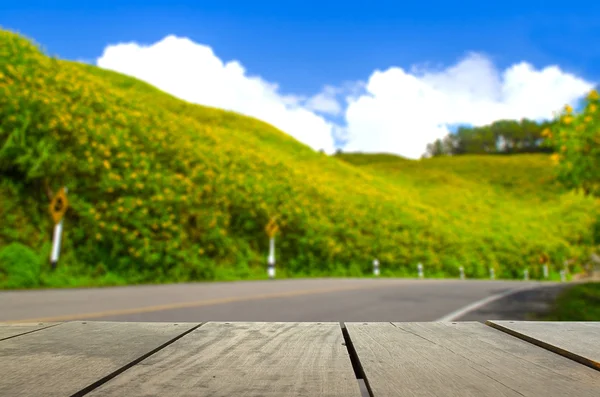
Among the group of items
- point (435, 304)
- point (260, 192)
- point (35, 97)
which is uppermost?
point (35, 97)

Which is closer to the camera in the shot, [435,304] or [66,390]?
[66,390]

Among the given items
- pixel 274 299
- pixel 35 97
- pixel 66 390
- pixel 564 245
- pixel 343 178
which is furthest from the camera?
pixel 564 245

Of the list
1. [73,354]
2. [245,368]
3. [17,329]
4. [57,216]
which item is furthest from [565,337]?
[57,216]

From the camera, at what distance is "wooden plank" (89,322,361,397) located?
4.21ft

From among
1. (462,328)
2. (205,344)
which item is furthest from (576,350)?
(205,344)

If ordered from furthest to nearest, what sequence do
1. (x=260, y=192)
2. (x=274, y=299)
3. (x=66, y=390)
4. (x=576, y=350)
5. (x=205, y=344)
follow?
(x=260, y=192)
(x=274, y=299)
(x=205, y=344)
(x=576, y=350)
(x=66, y=390)

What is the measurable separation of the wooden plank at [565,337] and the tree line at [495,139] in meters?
129

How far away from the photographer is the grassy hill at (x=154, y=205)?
42.6 ft

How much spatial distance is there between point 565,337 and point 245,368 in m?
1.30

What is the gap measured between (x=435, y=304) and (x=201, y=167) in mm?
10478

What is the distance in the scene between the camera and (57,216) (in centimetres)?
1273

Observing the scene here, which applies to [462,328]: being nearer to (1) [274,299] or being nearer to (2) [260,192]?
(1) [274,299]

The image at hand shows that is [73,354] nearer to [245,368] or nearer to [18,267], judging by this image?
[245,368]

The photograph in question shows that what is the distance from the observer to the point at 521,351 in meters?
1.78
